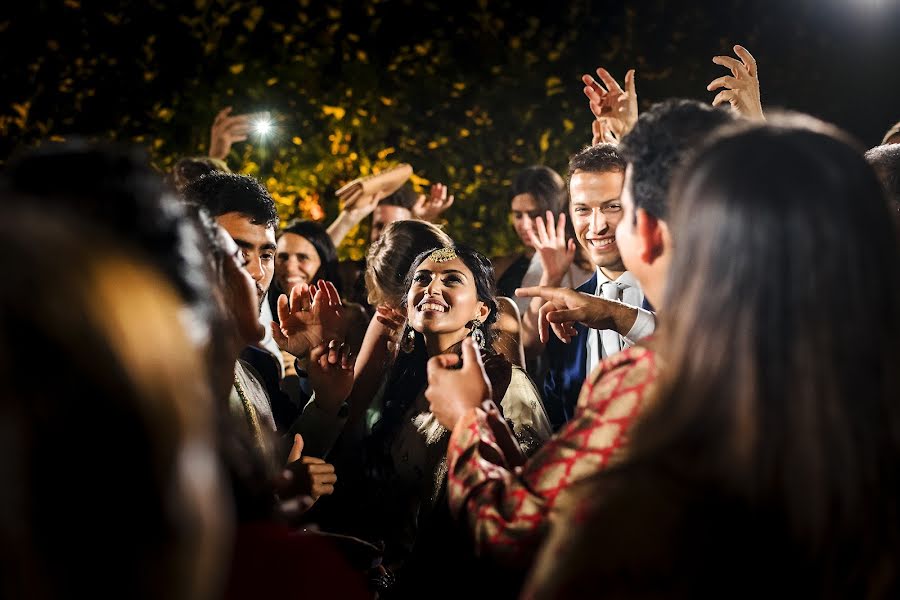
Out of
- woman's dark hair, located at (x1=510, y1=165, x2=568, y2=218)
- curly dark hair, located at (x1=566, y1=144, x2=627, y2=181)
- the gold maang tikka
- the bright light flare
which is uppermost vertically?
the bright light flare

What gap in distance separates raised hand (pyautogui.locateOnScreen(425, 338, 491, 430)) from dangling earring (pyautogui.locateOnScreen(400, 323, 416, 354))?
151 centimetres

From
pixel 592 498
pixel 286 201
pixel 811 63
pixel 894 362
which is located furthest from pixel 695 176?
pixel 811 63

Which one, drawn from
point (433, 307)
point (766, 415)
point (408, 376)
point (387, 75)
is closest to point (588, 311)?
point (433, 307)

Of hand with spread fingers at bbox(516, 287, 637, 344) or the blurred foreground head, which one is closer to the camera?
the blurred foreground head

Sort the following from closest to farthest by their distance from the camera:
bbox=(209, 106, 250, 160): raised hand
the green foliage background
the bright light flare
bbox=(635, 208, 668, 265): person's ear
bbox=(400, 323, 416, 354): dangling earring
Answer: bbox=(635, 208, 668, 265): person's ear < bbox=(400, 323, 416, 354): dangling earring < bbox=(209, 106, 250, 160): raised hand < the bright light flare < the green foliage background

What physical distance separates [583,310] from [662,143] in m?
1.14

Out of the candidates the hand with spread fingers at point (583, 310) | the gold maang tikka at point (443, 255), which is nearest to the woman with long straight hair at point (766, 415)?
the hand with spread fingers at point (583, 310)

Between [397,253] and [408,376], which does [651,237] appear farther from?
[397,253]

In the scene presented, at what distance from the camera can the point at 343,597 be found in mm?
1479

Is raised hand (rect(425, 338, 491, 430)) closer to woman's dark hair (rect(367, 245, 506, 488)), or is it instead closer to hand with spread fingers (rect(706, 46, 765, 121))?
woman's dark hair (rect(367, 245, 506, 488))

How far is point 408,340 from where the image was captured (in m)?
3.63

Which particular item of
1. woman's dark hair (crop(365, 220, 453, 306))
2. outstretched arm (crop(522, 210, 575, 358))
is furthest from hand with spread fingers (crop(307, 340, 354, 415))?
outstretched arm (crop(522, 210, 575, 358))

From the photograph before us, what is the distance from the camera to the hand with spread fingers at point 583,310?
297 centimetres

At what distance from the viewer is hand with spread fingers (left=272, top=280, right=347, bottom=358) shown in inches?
151
